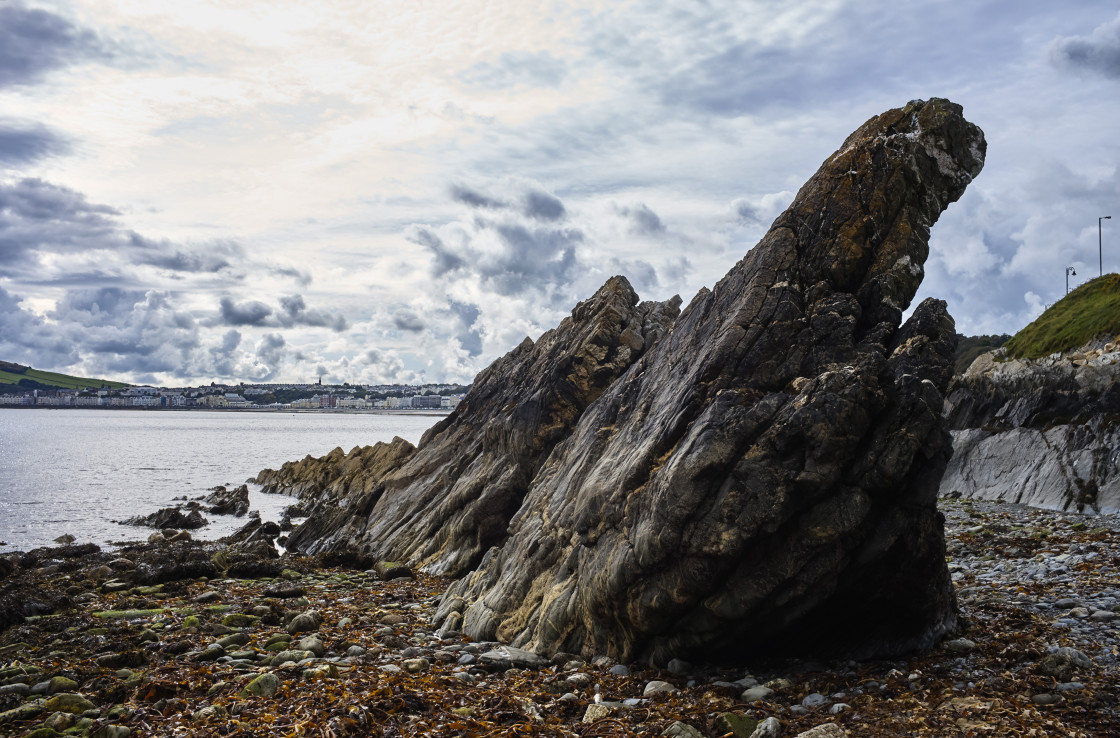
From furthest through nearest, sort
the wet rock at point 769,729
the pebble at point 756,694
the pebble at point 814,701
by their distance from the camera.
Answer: the pebble at point 756,694, the pebble at point 814,701, the wet rock at point 769,729

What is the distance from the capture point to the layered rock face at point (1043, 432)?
3017 cm

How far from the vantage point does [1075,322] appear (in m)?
46.0

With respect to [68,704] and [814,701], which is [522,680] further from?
[68,704]

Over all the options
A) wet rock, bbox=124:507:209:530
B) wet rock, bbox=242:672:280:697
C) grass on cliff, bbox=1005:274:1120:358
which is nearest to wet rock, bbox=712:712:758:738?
wet rock, bbox=242:672:280:697

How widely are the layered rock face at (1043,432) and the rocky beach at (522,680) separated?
12231 mm

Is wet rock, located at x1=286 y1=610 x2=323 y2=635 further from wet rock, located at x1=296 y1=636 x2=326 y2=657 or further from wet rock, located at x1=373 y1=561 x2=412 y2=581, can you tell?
wet rock, located at x1=373 y1=561 x2=412 y2=581

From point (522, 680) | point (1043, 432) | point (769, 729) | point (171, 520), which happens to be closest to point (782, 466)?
point (769, 729)

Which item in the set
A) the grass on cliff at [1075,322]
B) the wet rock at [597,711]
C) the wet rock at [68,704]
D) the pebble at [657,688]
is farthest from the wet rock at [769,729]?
the grass on cliff at [1075,322]

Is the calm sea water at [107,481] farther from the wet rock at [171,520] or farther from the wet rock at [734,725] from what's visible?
the wet rock at [734,725]

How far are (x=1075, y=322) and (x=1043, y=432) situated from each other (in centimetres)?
1553

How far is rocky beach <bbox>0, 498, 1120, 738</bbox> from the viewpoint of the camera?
33.1ft

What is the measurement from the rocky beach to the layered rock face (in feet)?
40.1

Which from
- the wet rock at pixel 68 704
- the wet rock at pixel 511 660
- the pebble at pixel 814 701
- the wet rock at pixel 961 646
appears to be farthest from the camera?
the wet rock at pixel 511 660

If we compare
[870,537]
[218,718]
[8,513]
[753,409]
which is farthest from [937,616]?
[8,513]
